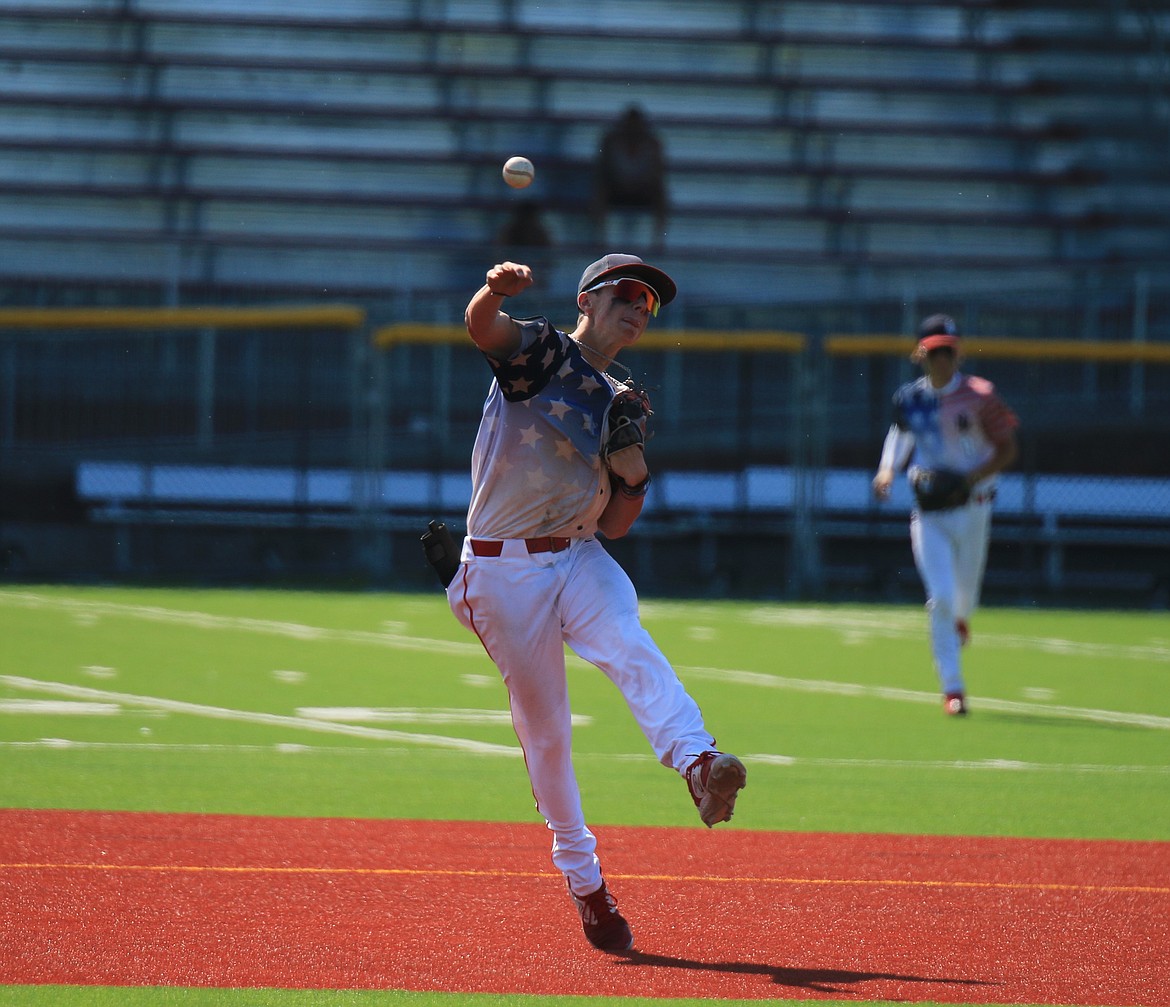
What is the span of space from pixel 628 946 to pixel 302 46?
77.3ft

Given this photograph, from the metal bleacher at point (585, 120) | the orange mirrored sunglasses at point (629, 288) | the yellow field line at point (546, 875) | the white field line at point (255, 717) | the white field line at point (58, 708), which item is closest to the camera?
the orange mirrored sunglasses at point (629, 288)

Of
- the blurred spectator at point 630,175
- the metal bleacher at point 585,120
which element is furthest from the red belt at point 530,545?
the blurred spectator at point 630,175

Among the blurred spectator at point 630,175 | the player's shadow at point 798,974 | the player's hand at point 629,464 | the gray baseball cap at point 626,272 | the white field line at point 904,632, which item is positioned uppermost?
the blurred spectator at point 630,175

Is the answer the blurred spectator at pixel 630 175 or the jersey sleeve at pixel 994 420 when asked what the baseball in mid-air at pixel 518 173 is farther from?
the blurred spectator at pixel 630 175

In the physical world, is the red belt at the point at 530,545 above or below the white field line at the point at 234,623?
above

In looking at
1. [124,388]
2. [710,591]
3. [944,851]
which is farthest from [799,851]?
[124,388]

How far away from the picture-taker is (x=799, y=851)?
275 inches

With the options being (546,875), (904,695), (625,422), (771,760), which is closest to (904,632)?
(904,695)

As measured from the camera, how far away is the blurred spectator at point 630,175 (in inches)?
962

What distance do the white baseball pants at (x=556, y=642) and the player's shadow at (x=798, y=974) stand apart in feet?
0.95

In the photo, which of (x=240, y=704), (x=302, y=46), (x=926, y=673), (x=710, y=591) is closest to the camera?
(x=240, y=704)

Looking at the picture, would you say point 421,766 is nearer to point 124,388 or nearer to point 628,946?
point 628,946

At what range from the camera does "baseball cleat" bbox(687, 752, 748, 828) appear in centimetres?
475

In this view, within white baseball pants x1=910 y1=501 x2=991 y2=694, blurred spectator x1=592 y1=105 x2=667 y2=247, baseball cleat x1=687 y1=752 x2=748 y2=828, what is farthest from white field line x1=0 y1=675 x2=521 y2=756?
blurred spectator x1=592 y1=105 x2=667 y2=247
